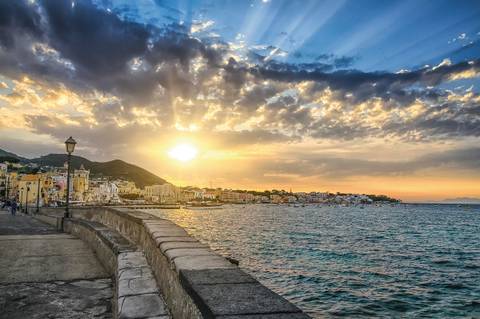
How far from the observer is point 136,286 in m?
3.99

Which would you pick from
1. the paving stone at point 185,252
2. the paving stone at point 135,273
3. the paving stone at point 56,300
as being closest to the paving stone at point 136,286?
the paving stone at point 135,273

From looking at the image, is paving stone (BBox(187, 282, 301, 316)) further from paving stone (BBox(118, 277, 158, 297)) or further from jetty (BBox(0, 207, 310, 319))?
paving stone (BBox(118, 277, 158, 297))

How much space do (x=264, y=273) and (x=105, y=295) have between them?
15.3m

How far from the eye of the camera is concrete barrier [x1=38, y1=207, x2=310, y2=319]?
2.20m

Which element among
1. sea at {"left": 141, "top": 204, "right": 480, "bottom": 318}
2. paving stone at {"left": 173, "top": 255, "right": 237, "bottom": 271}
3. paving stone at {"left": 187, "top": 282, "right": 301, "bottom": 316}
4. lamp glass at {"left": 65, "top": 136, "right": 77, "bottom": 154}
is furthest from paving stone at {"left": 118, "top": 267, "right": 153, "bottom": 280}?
lamp glass at {"left": 65, "top": 136, "right": 77, "bottom": 154}

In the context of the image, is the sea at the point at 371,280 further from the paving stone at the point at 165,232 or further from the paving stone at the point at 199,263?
the paving stone at the point at 199,263

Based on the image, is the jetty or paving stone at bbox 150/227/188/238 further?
paving stone at bbox 150/227/188/238

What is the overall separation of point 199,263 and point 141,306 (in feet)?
2.34

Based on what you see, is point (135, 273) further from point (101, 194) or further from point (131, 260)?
point (101, 194)

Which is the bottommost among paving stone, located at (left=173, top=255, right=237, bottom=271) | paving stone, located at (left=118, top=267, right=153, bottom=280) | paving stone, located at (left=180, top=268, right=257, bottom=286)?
paving stone, located at (left=118, top=267, right=153, bottom=280)

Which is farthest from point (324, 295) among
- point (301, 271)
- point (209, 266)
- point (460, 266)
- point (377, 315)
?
point (460, 266)

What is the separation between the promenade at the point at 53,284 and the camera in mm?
4059

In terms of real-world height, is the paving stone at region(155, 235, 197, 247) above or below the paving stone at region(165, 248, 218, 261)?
above

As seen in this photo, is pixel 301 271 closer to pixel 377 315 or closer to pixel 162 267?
pixel 377 315
